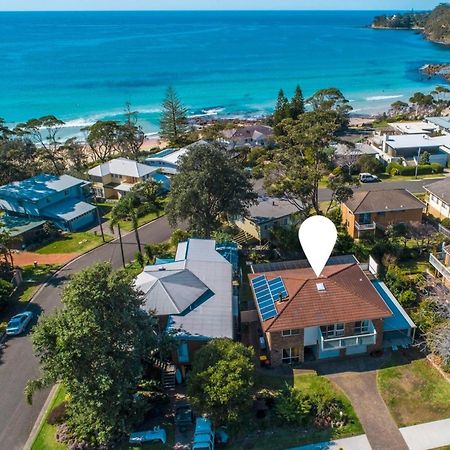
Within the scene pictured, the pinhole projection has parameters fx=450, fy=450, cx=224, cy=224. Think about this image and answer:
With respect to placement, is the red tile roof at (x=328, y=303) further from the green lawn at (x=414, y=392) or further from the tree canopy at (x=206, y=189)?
the tree canopy at (x=206, y=189)

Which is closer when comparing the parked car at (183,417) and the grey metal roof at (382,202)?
the parked car at (183,417)

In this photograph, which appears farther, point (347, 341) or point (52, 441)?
point (347, 341)

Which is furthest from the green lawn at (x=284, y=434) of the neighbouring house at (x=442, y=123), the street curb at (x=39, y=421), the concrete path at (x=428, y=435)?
the neighbouring house at (x=442, y=123)

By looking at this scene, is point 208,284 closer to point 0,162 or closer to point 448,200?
point 448,200

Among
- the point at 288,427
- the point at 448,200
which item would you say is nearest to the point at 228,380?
the point at 288,427

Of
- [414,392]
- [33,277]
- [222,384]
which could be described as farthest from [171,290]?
[33,277]

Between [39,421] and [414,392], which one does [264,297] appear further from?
[39,421]
